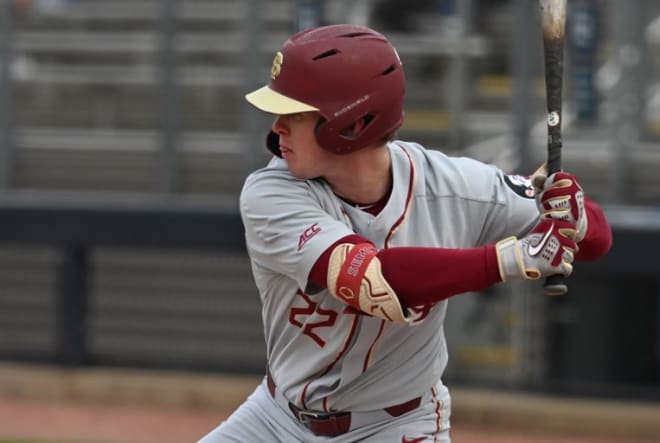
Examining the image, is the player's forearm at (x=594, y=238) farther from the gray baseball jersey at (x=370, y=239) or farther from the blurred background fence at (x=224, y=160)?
the blurred background fence at (x=224, y=160)

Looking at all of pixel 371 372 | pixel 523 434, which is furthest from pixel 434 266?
pixel 523 434

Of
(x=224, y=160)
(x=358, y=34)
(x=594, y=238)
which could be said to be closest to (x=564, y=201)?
(x=594, y=238)

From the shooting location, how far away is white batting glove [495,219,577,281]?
3.04 meters

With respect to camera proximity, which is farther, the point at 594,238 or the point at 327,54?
the point at 594,238

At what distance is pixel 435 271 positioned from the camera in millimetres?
3088

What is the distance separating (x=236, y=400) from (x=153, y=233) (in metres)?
1.20

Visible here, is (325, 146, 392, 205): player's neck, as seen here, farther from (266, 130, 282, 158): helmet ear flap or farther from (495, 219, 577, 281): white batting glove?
(495, 219, 577, 281): white batting glove

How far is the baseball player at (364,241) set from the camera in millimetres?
3115

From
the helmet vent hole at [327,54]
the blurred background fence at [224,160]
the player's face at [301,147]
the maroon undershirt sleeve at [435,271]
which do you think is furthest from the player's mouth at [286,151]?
the blurred background fence at [224,160]

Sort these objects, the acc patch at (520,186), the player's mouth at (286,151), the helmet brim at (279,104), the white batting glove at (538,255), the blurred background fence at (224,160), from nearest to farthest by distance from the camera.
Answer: the white batting glove at (538,255)
the helmet brim at (279,104)
the player's mouth at (286,151)
the acc patch at (520,186)
the blurred background fence at (224,160)

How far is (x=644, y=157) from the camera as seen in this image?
794cm

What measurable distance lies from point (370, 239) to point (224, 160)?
551 cm

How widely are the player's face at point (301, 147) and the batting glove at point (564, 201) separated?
552 millimetres

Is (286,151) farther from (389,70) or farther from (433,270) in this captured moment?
(433,270)
